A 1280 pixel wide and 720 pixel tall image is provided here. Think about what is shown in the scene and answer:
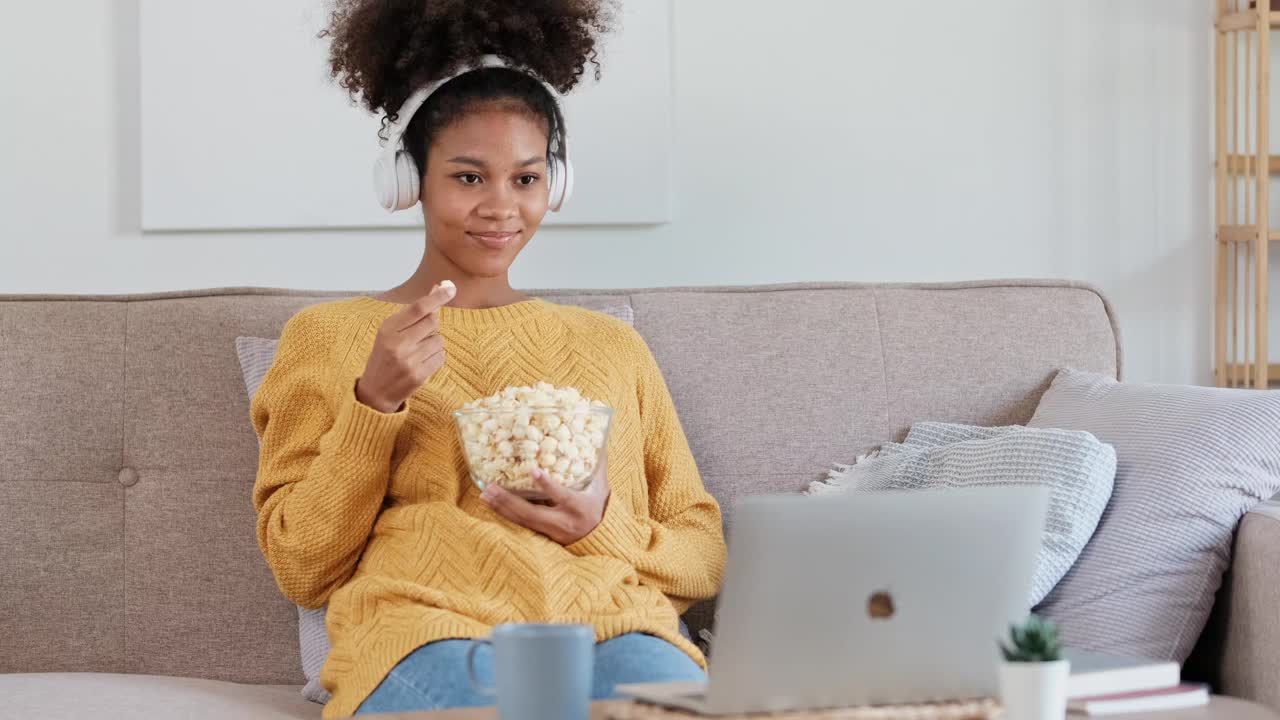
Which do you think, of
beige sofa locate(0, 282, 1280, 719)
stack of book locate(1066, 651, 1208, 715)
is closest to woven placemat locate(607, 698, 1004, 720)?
stack of book locate(1066, 651, 1208, 715)

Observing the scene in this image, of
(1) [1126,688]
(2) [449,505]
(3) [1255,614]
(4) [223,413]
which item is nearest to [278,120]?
(4) [223,413]

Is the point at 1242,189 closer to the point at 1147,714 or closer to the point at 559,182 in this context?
the point at 559,182

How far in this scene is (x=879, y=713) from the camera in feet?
2.76

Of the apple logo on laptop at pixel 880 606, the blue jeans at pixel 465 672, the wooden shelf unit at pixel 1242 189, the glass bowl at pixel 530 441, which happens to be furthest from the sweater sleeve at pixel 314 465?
the wooden shelf unit at pixel 1242 189

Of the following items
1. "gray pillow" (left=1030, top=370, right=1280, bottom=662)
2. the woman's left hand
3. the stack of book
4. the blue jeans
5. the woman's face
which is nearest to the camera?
the stack of book

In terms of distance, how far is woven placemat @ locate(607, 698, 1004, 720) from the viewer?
0.84m

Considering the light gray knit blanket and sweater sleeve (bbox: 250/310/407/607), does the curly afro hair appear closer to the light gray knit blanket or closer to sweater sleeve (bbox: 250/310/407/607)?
sweater sleeve (bbox: 250/310/407/607)

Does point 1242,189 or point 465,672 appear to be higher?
point 1242,189

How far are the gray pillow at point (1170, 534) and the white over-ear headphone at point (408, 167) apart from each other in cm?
76

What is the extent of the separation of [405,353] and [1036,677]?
0.79 meters

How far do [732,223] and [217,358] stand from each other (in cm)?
103

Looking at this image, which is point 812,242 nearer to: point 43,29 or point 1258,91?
point 1258,91

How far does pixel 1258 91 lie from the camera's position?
92.4 inches

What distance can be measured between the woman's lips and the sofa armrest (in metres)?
0.91
